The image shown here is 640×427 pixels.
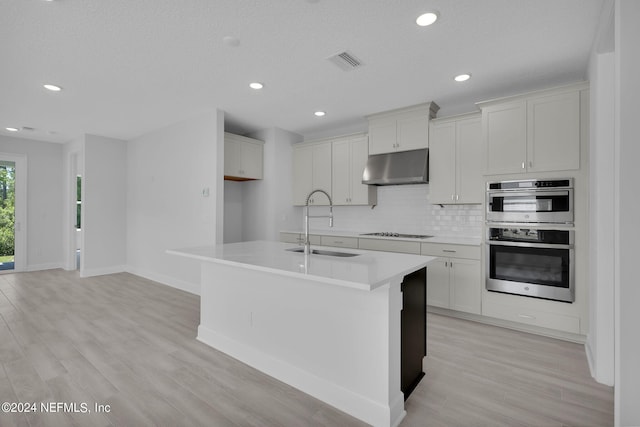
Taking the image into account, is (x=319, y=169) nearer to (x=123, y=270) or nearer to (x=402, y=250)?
(x=402, y=250)

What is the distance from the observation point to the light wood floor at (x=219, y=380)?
73.5 inches

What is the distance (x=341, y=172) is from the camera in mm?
4887

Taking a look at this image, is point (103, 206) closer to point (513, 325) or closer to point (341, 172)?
point (341, 172)

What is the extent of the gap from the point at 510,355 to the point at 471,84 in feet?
9.13

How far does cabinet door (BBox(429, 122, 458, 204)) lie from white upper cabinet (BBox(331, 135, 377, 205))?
973 mm

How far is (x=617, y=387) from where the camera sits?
1.60 meters

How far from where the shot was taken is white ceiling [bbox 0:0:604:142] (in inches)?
85.9

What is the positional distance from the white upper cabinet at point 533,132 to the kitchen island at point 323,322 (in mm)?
1847

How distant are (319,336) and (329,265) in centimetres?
Result: 52

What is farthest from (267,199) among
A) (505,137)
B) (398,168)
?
(505,137)

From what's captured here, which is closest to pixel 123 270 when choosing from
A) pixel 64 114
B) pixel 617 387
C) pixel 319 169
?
pixel 64 114

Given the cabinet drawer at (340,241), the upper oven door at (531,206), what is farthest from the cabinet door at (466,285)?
the cabinet drawer at (340,241)

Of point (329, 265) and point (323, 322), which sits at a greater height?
point (329, 265)

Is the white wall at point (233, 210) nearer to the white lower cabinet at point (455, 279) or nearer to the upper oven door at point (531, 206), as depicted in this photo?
the white lower cabinet at point (455, 279)
